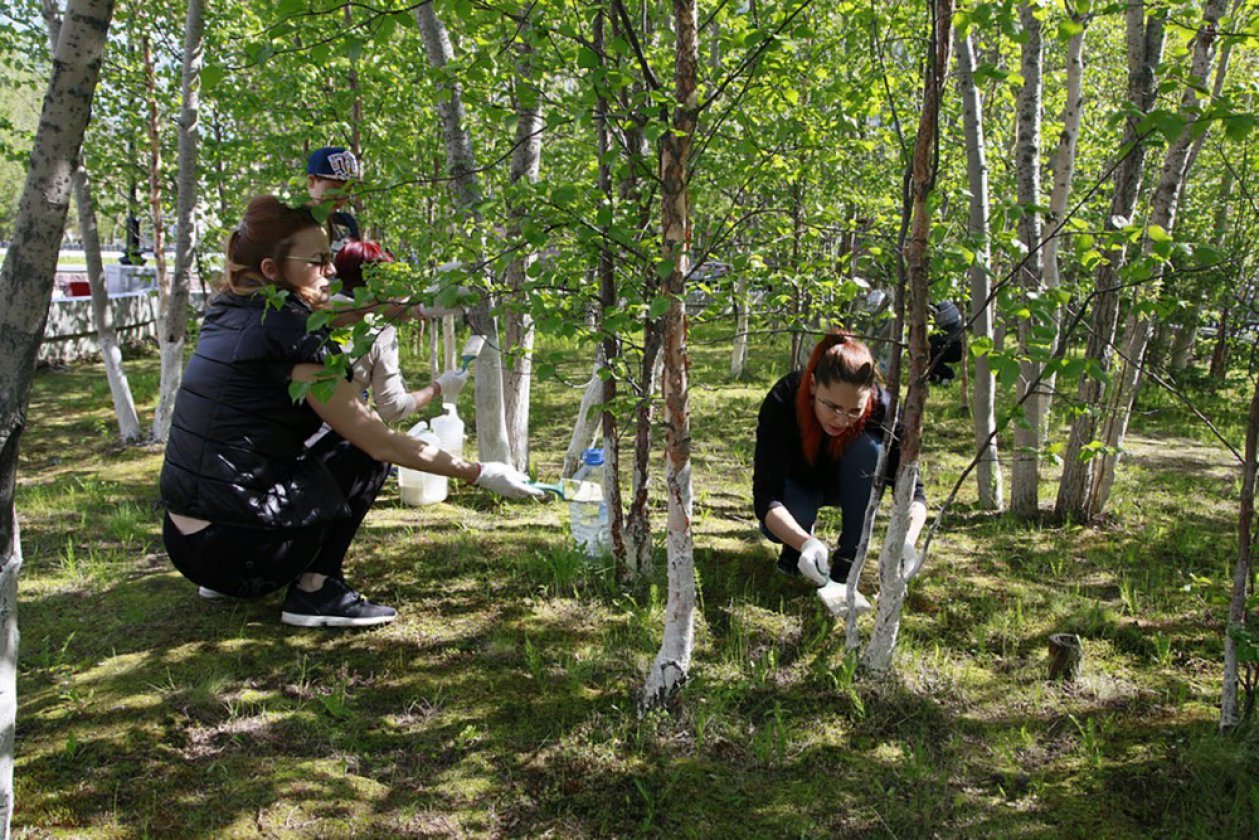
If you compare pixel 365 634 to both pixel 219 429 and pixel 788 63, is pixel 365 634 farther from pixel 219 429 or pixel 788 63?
pixel 788 63

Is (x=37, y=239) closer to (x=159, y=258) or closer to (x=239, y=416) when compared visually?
(x=239, y=416)

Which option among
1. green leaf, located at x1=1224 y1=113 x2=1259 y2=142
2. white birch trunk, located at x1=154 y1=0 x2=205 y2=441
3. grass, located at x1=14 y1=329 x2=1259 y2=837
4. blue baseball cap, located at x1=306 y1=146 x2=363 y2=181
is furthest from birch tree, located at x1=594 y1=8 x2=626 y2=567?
white birch trunk, located at x1=154 y1=0 x2=205 y2=441

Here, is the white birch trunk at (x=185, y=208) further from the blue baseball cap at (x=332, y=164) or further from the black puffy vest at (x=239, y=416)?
the black puffy vest at (x=239, y=416)

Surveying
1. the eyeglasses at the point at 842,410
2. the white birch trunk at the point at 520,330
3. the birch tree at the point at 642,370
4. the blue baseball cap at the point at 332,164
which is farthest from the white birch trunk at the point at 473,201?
the eyeglasses at the point at 842,410

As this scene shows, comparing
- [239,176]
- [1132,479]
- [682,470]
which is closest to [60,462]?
[239,176]

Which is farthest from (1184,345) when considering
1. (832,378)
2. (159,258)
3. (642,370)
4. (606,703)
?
(159,258)

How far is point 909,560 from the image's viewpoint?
3107mm

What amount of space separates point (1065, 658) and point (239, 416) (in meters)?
2.78

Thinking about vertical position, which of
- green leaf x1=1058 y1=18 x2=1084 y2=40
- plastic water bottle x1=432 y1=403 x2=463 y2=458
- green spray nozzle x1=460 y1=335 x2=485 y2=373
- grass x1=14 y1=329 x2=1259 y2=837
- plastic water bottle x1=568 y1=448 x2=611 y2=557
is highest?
green leaf x1=1058 y1=18 x2=1084 y2=40

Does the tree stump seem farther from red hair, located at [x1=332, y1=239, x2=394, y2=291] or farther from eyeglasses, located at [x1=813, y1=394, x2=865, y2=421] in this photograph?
red hair, located at [x1=332, y1=239, x2=394, y2=291]

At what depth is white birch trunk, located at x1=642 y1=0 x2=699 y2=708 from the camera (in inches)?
86.7

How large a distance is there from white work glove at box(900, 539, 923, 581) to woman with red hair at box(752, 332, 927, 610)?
21mm

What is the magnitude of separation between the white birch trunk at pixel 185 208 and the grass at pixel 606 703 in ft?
A: 7.32

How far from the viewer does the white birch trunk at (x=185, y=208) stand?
5340 millimetres
